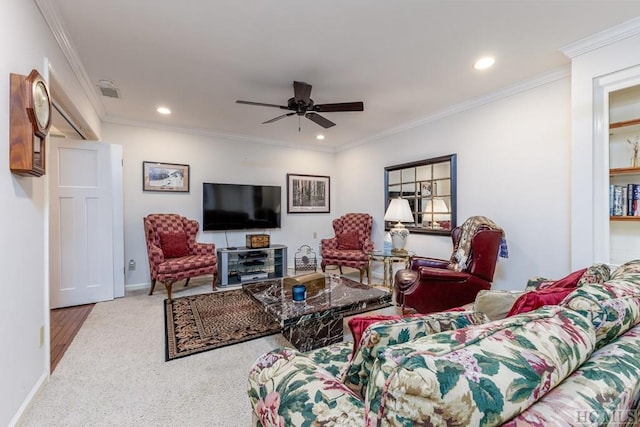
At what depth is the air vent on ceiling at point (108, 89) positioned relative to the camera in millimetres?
3026

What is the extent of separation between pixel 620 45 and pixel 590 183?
1.04m

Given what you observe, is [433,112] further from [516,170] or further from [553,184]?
[553,184]

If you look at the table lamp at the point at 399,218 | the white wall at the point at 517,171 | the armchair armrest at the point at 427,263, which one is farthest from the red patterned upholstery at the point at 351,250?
the armchair armrest at the point at 427,263

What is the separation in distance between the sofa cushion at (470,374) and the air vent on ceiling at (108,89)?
373 cm

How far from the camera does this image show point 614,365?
2.35 ft

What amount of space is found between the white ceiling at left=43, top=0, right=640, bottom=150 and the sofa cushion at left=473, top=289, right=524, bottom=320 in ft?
6.05

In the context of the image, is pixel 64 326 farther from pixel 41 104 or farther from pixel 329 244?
pixel 329 244

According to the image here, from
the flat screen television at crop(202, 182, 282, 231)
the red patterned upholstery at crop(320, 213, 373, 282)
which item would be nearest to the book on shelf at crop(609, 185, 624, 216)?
the red patterned upholstery at crop(320, 213, 373, 282)

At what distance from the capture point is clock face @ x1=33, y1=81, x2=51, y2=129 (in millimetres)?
1623

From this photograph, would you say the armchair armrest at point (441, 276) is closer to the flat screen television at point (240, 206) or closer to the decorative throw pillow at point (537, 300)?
the decorative throw pillow at point (537, 300)

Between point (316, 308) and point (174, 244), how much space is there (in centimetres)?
278

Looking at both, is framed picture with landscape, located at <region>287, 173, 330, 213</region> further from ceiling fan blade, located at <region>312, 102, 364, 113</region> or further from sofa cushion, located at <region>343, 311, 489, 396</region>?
sofa cushion, located at <region>343, 311, 489, 396</region>

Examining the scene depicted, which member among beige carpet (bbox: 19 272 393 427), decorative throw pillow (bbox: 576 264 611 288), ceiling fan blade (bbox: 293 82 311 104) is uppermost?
ceiling fan blade (bbox: 293 82 311 104)

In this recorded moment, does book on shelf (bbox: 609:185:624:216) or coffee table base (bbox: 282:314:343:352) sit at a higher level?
book on shelf (bbox: 609:185:624:216)
